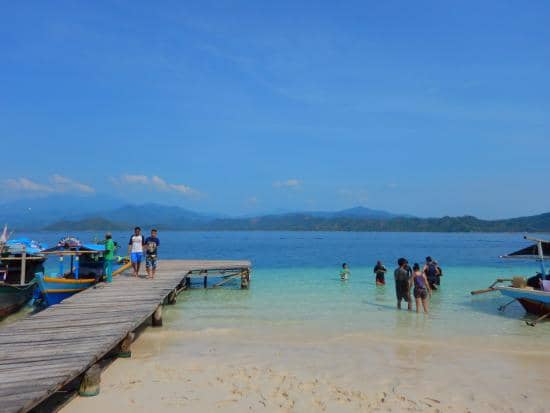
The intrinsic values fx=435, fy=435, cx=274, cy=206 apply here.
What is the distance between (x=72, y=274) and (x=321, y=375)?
13.9 m

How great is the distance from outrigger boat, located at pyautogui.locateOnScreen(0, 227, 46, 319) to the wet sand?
800 centimetres

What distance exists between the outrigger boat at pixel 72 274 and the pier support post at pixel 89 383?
396 inches

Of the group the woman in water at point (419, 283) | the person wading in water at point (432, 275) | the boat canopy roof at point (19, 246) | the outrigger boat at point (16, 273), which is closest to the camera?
the woman in water at point (419, 283)

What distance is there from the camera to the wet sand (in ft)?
25.3

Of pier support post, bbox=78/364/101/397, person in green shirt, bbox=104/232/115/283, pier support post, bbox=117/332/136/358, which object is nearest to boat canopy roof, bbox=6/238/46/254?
person in green shirt, bbox=104/232/115/283

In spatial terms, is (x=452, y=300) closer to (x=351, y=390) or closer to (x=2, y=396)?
(x=351, y=390)

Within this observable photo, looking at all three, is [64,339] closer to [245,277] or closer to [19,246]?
[19,246]

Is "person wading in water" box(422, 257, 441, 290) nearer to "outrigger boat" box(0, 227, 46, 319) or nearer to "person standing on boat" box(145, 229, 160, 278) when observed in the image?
"person standing on boat" box(145, 229, 160, 278)

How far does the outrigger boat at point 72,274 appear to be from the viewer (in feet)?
54.4

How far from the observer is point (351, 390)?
334 inches

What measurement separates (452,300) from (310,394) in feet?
47.4

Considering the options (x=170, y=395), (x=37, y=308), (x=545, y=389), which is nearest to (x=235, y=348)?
(x=170, y=395)

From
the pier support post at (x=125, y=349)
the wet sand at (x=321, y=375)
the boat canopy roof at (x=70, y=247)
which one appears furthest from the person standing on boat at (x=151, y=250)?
the pier support post at (x=125, y=349)

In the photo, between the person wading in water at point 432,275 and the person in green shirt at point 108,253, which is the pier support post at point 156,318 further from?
the person wading in water at point 432,275
